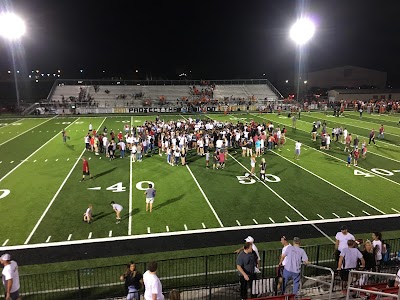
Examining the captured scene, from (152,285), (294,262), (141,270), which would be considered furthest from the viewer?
(141,270)

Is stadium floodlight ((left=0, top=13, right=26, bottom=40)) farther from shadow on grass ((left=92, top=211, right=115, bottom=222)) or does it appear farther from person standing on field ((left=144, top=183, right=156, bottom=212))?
person standing on field ((left=144, top=183, right=156, bottom=212))

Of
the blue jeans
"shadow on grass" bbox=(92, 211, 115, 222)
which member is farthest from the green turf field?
the blue jeans

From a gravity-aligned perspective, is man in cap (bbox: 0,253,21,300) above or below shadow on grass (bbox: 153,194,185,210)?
above

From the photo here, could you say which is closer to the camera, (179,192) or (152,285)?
(152,285)

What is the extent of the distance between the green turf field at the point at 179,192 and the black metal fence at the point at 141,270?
2.37 meters

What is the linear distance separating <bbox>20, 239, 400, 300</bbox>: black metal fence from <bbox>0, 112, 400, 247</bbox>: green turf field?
93.5 inches

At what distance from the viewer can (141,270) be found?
902 cm

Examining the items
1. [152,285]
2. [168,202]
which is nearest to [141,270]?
[152,285]

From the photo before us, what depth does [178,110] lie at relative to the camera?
51688 mm

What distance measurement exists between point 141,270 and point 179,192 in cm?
688

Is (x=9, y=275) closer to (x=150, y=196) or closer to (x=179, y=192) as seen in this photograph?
(x=150, y=196)

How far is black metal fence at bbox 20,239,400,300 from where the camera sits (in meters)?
8.40

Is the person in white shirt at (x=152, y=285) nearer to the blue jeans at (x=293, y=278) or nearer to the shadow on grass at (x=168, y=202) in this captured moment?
the blue jeans at (x=293, y=278)

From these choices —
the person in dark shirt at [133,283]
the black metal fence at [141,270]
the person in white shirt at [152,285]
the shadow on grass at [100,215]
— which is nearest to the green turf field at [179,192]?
the shadow on grass at [100,215]
